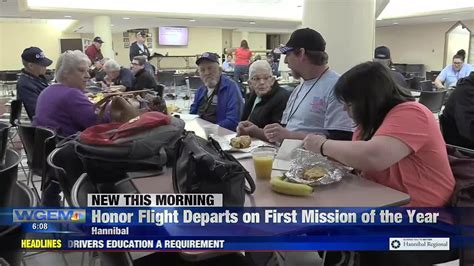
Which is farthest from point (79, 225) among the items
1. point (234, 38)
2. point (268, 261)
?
point (234, 38)

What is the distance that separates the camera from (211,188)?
1173mm

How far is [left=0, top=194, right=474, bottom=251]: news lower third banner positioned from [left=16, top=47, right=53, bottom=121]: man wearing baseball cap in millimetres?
2716

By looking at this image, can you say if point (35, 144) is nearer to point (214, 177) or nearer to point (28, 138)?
point (28, 138)

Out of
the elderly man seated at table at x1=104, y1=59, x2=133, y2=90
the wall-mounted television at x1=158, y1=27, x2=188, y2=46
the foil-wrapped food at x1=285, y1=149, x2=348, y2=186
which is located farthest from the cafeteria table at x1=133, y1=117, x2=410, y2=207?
the wall-mounted television at x1=158, y1=27, x2=188, y2=46

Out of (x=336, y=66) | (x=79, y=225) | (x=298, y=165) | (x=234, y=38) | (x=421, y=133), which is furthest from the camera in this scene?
(x=234, y=38)

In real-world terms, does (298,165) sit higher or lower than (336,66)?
lower

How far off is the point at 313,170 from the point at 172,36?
1561cm

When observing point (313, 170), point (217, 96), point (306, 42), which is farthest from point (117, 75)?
point (313, 170)

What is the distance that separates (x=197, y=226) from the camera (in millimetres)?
1163

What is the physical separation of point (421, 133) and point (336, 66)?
2.58m

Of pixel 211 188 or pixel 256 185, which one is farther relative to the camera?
pixel 256 185

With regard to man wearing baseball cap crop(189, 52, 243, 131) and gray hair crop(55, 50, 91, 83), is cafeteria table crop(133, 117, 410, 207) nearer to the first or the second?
gray hair crop(55, 50, 91, 83)

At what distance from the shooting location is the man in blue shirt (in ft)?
20.0

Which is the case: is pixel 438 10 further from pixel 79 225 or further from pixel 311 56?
pixel 79 225
